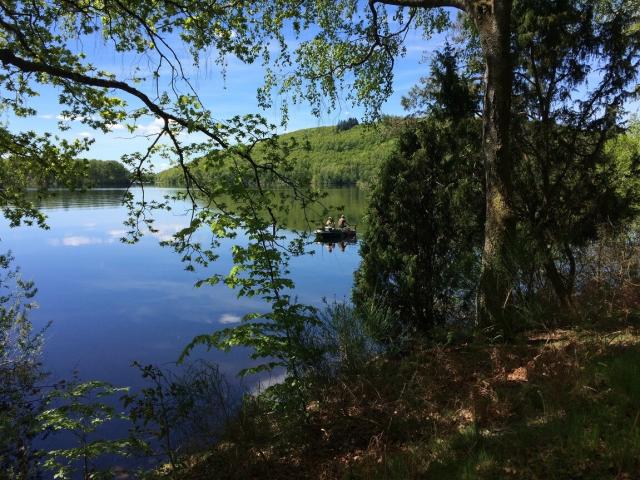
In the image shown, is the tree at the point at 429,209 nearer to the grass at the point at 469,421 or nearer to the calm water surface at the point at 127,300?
the calm water surface at the point at 127,300

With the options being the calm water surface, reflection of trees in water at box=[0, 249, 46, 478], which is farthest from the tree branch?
reflection of trees in water at box=[0, 249, 46, 478]

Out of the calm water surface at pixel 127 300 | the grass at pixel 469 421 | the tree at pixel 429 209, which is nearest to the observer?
the grass at pixel 469 421

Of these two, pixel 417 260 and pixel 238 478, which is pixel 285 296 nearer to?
pixel 238 478

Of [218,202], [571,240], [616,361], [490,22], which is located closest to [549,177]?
[571,240]

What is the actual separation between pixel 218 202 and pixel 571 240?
19.7 ft

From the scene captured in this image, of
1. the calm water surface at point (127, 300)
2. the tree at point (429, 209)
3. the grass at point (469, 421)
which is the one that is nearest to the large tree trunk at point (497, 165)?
the grass at point (469, 421)

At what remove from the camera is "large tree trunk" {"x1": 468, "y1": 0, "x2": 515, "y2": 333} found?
20.0ft

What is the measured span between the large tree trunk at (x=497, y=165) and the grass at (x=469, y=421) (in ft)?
2.44

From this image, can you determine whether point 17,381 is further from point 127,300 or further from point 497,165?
point 127,300

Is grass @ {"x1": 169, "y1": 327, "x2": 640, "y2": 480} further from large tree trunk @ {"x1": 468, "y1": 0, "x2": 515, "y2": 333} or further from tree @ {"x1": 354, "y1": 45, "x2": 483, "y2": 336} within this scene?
tree @ {"x1": 354, "y1": 45, "x2": 483, "y2": 336}

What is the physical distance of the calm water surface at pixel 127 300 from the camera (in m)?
14.7

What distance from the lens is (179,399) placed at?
5.23 metres

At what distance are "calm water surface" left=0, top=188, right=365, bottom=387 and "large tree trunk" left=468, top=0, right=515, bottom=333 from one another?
8.41ft

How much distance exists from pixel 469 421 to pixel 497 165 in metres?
3.90
